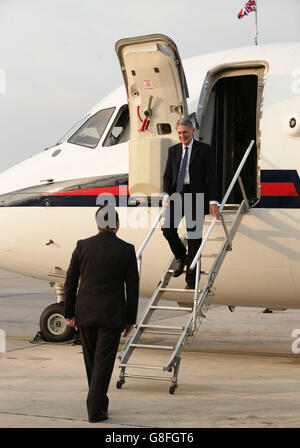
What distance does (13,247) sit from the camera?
36.8 ft

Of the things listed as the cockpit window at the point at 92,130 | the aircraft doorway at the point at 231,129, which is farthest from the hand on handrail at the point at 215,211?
the cockpit window at the point at 92,130

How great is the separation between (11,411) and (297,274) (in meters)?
4.50

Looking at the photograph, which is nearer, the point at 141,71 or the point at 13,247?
the point at 141,71

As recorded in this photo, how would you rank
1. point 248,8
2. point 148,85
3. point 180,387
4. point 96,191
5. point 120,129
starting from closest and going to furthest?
point 180,387 → point 148,85 → point 96,191 → point 120,129 → point 248,8

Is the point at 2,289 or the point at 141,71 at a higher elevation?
the point at 141,71

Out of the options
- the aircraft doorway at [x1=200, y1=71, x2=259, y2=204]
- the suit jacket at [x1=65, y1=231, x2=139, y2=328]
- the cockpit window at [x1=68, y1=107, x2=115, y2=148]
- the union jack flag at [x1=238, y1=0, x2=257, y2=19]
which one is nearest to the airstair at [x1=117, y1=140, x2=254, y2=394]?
the aircraft doorway at [x1=200, y1=71, x2=259, y2=204]

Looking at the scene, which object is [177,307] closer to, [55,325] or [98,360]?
[98,360]

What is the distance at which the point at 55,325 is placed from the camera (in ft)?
38.6

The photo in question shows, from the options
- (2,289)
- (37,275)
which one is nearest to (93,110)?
(37,275)

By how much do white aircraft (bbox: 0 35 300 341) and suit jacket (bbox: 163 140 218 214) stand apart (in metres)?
0.49

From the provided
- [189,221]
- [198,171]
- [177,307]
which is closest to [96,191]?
[189,221]

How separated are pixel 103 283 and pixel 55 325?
5156 millimetres

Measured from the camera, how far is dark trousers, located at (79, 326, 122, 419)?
6.68 metres

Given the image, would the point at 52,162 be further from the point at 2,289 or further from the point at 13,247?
the point at 2,289
